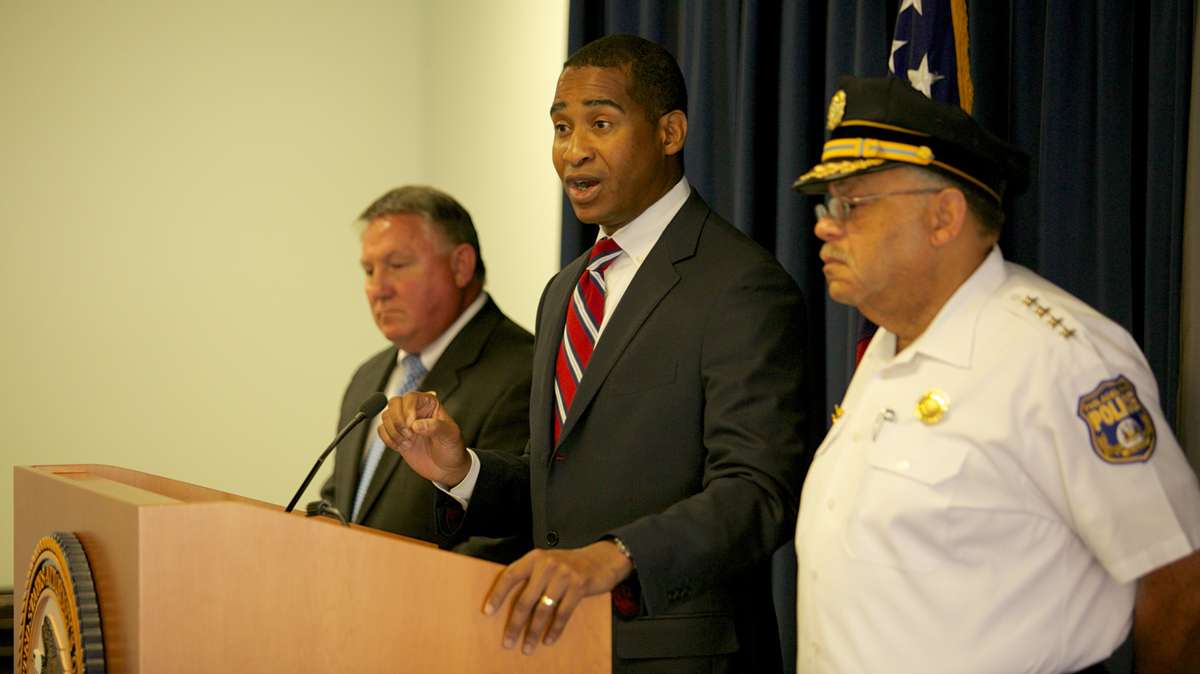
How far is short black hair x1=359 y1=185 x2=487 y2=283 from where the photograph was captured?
3496 millimetres

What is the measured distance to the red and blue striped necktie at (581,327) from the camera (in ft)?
7.63

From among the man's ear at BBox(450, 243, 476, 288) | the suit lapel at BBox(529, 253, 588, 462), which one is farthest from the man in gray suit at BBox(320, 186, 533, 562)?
the suit lapel at BBox(529, 253, 588, 462)

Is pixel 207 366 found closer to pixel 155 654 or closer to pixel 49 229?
pixel 49 229

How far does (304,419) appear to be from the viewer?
5.43m

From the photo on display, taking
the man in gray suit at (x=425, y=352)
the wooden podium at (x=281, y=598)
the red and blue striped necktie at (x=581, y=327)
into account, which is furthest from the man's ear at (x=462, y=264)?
the wooden podium at (x=281, y=598)

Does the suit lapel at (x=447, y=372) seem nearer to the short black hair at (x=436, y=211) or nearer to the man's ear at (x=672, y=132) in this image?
the short black hair at (x=436, y=211)

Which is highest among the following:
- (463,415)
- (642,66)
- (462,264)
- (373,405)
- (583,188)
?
(642,66)

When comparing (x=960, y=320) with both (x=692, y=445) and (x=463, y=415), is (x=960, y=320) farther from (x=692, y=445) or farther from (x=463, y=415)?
(x=463, y=415)

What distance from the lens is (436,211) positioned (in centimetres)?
351

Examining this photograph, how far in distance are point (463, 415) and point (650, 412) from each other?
104 centimetres

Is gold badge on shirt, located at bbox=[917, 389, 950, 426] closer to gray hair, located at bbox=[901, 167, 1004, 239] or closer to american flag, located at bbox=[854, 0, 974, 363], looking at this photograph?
gray hair, located at bbox=[901, 167, 1004, 239]

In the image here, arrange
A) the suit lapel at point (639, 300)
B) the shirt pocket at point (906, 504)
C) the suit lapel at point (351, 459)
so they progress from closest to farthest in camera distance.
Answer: the shirt pocket at point (906, 504) → the suit lapel at point (639, 300) → the suit lapel at point (351, 459)

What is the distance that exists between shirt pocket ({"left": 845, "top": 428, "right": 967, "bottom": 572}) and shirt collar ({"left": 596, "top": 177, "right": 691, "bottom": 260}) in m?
0.73

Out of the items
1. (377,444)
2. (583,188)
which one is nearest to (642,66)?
(583,188)
